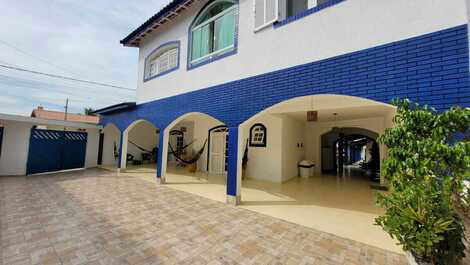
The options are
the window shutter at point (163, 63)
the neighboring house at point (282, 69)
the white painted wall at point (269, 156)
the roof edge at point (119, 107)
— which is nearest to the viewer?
the neighboring house at point (282, 69)

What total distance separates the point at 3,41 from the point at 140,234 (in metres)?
12.3

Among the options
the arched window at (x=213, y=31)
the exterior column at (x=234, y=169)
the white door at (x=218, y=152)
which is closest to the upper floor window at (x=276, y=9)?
the arched window at (x=213, y=31)

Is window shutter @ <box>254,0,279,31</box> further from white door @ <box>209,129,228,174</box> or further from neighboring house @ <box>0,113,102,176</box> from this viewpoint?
neighboring house @ <box>0,113,102,176</box>

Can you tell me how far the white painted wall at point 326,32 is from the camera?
262cm

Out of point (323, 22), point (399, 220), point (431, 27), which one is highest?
point (323, 22)

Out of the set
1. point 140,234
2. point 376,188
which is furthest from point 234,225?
point 376,188

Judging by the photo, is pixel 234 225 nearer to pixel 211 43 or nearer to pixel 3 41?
pixel 211 43

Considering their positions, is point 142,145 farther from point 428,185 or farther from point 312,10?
point 428,185

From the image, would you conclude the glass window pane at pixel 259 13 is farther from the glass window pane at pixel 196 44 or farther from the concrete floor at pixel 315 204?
the concrete floor at pixel 315 204

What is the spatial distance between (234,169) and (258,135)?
10.5ft

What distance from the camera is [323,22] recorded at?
3.49m

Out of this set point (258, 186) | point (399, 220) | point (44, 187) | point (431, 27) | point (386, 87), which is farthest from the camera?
point (258, 186)

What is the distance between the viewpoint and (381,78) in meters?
2.88

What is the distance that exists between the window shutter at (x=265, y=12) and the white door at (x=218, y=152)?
4914 mm
